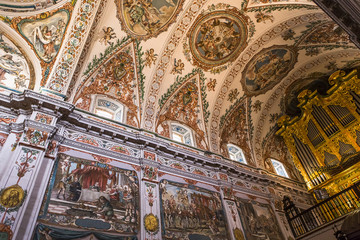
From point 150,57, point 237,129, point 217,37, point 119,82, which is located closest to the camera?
point 119,82

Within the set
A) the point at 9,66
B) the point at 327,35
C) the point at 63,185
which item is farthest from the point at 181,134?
the point at 327,35

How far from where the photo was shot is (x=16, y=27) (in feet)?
28.7

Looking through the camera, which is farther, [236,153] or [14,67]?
[236,153]

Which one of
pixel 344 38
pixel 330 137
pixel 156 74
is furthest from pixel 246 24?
pixel 330 137

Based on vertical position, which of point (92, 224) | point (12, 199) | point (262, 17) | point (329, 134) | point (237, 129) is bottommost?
point (92, 224)

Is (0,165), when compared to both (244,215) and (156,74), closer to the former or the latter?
(156,74)

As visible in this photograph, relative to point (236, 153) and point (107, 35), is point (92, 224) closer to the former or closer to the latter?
point (107, 35)

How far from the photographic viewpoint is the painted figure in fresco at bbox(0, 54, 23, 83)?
853 cm

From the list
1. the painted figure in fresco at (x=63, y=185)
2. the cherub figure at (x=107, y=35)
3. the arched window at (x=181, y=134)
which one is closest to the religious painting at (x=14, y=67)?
the cherub figure at (x=107, y=35)

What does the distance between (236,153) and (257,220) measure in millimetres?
4356

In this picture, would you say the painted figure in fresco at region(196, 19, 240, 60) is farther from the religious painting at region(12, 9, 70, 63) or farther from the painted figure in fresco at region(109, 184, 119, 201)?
the painted figure in fresco at region(109, 184, 119, 201)

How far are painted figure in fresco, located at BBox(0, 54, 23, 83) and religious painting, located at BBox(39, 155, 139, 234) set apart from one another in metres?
3.73

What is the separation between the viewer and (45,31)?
9031 millimetres

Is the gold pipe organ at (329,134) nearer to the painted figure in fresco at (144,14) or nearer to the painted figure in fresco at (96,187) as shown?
the painted figure in fresco at (144,14)
